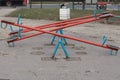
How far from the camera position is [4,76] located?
6914mm

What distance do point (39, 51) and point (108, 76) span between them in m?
3.19

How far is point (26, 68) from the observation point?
7.61 metres

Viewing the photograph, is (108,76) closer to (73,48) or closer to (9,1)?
(73,48)

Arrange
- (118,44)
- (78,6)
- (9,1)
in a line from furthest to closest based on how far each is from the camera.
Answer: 1. (9,1)
2. (78,6)
3. (118,44)

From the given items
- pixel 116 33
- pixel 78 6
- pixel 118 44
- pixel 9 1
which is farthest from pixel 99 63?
pixel 9 1

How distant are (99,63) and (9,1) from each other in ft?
96.8

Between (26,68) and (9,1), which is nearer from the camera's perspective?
(26,68)

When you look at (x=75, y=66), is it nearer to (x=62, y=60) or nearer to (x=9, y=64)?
(x=62, y=60)

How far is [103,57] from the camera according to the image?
902 centimetres

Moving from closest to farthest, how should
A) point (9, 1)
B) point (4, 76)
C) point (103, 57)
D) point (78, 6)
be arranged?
1. point (4, 76)
2. point (103, 57)
3. point (78, 6)
4. point (9, 1)

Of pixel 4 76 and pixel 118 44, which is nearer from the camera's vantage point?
pixel 4 76

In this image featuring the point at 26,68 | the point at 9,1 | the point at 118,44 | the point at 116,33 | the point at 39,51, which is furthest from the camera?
the point at 9,1

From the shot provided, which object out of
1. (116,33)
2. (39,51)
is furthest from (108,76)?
(116,33)

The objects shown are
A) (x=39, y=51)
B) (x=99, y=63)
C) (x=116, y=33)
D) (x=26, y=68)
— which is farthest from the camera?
(x=116, y=33)
